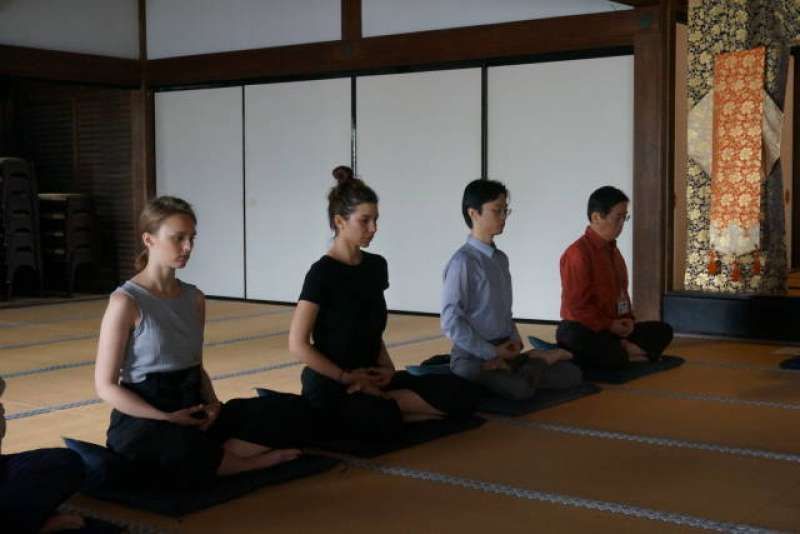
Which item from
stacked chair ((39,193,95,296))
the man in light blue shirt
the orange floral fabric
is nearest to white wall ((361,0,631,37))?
the orange floral fabric

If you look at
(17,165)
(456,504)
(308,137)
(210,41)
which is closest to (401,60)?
(308,137)

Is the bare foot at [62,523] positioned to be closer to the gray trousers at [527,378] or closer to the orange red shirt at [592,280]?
the gray trousers at [527,378]

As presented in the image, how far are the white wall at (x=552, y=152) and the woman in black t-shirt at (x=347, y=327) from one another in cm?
360

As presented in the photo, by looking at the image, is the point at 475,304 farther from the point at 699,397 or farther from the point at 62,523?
the point at 62,523

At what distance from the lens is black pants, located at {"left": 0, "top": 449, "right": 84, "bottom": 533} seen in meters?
2.59

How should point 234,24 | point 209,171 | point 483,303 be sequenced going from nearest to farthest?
point 483,303, point 234,24, point 209,171

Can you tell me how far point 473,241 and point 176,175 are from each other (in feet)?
17.7

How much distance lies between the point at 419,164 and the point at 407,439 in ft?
14.3

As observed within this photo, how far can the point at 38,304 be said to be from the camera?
8.70 metres

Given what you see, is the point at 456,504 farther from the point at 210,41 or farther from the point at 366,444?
the point at 210,41

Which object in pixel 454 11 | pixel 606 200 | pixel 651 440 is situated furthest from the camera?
pixel 454 11

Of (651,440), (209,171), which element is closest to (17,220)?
(209,171)

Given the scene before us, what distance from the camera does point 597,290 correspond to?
16.7 ft

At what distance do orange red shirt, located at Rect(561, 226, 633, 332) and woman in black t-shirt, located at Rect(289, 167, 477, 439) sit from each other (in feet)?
4.84
